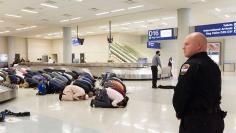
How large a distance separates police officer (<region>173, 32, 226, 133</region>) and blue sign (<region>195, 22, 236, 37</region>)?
13.8 meters

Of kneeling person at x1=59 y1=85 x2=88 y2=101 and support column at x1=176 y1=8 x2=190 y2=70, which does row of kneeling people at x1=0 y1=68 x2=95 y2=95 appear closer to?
kneeling person at x1=59 y1=85 x2=88 y2=101

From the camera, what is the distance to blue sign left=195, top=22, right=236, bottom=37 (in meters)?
14.6

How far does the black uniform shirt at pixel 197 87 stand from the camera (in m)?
2.12

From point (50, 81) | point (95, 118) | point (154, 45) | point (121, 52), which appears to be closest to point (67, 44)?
point (121, 52)

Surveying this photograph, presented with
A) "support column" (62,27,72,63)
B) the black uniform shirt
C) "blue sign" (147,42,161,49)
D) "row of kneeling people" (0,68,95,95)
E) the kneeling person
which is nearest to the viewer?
the black uniform shirt

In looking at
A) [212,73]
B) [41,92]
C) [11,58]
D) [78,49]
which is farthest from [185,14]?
[11,58]

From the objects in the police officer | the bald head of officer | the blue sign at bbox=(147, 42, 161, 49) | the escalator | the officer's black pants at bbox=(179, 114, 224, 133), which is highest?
the blue sign at bbox=(147, 42, 161, 49)

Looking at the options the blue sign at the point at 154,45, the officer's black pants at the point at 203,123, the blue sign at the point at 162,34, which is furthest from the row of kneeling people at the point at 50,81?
the blue sign at the point at 154,45

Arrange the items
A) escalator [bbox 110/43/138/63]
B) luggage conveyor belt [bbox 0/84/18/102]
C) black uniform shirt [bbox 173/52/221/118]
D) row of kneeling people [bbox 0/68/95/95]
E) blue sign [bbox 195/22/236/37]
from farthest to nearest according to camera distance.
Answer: escalator [bbox 110/43/138/63] → blue sign [bbox 195/22/236/37] → row of kneeling people [bbox 0/68/95/95] → luggage conveyor belt [bbox 0/84/18/102] → black uniform shirt [bbox 173/52/221/118]

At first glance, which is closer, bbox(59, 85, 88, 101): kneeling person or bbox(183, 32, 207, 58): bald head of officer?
bbox(183, 32, 207, 58): bald head of officer

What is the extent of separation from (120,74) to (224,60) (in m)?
16.1

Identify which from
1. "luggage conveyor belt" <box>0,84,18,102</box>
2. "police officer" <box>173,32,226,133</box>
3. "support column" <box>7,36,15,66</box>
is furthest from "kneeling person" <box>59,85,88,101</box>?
"support column" <box>7,36,15,66</box>

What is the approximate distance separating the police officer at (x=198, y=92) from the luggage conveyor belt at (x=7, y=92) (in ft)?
23.0

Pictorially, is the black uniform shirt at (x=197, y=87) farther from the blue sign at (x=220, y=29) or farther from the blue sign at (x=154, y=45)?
the blue sign at (x=154, y=45)
